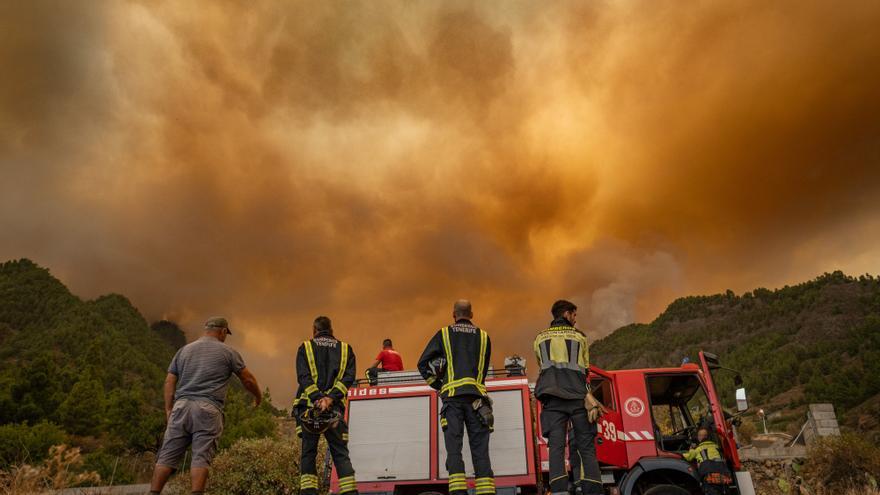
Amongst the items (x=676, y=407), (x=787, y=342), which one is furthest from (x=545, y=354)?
(x=787, y=342)

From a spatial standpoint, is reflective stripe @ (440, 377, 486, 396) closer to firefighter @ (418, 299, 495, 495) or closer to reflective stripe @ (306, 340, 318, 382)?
firefighter @ (418, 299, 495, 495)

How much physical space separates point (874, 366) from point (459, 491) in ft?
189

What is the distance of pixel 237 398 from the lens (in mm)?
52688

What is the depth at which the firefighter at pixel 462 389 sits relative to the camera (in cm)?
671

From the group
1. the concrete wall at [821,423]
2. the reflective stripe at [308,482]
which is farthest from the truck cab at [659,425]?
the concrete wall at [821,423]

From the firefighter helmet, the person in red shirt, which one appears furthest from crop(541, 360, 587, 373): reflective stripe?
the person in red shirt

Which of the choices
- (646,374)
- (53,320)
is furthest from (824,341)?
(53,320)

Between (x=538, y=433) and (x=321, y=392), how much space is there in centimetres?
384

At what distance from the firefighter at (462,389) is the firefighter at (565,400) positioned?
635 mm

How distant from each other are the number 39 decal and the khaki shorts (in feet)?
17.9

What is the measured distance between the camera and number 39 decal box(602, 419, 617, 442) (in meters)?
9.24

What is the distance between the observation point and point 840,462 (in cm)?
1920

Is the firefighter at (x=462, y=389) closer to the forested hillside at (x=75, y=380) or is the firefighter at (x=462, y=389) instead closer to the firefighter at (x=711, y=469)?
the firefighter at (x=711, y=469)

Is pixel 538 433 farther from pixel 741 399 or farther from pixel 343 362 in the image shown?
pixel 343 362
